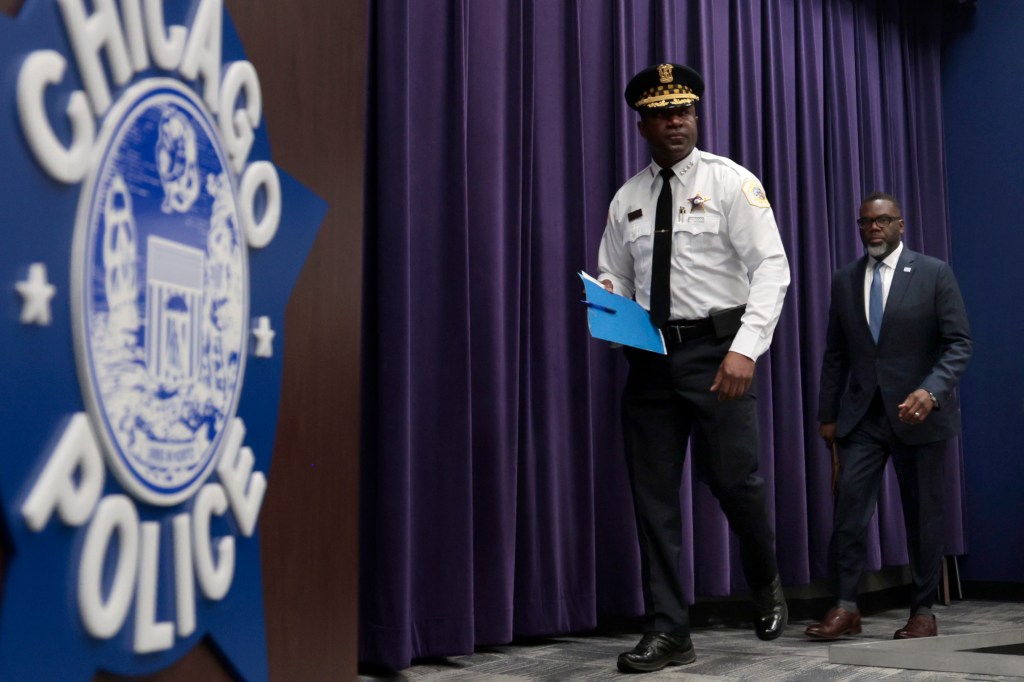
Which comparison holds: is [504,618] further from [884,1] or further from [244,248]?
[884,1]

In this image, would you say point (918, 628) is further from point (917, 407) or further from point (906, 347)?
point (906, 347)

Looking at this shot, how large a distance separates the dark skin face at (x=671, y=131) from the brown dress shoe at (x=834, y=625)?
55.1 inches

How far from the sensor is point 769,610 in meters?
2.54

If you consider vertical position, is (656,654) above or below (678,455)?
below

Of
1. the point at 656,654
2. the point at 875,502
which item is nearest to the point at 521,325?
the point at 656,654

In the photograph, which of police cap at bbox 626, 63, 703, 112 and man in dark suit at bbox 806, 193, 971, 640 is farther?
man in dark suit at bbox 806, 193, 971, 640

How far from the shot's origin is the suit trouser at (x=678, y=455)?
2.39m

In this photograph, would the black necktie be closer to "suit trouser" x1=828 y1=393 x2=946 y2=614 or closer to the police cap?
the police cap

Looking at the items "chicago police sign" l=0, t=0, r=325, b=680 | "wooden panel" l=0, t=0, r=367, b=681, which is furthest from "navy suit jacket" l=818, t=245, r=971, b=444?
"chicago police sign" l=0, t=0, r=325, b=680

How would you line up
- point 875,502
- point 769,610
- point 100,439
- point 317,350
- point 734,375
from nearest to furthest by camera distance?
point 100,439, point 317,350, point 734,375, point 769,610, point 875,502

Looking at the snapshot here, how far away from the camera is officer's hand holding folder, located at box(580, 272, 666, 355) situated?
2254mm

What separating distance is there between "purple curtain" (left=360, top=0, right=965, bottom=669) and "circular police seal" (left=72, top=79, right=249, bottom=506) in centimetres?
114

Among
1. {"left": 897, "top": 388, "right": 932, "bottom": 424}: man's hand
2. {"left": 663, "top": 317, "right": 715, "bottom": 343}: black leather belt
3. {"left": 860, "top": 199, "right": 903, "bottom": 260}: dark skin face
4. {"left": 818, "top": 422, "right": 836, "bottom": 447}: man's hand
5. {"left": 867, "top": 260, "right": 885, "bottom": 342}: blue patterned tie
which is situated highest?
{"left": 860, "top": 199, "right": 903, "bottom": 260}: dark skin face

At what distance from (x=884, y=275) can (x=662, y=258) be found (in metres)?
1.06
